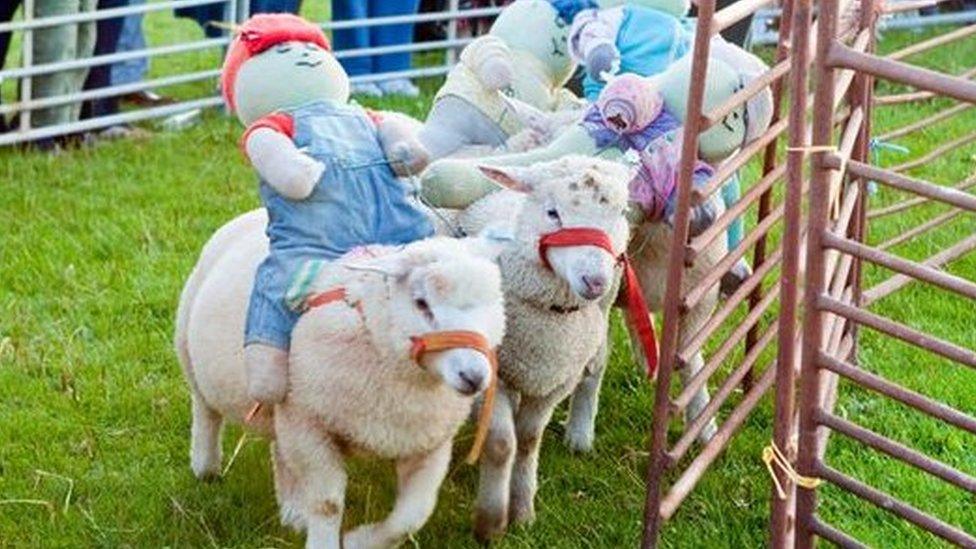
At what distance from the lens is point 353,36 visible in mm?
9320

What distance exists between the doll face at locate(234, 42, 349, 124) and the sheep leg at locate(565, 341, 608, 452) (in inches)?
45.1

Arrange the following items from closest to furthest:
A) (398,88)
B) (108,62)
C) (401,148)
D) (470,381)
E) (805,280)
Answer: (470,381)
(805,280)
(401,148)
(108,62)
(398,88)

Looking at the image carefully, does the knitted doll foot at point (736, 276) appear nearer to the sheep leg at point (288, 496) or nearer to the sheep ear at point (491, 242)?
the sheep ear at point (491, 242)

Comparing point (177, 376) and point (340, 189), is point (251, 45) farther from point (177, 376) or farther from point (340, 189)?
point (177, 376)

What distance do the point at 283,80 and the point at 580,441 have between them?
4.52 ft

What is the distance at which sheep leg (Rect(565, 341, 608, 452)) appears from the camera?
16.1 feet

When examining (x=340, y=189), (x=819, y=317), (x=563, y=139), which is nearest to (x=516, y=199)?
(x=563, y=139)

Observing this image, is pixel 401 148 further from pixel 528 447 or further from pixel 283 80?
pixel 528 447

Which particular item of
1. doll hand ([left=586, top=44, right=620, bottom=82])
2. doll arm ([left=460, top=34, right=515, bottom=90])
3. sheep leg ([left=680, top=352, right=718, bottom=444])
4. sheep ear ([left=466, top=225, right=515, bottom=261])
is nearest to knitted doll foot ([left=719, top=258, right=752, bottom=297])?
sheep leg ([left=680, top=352, right=718, bottom=444])

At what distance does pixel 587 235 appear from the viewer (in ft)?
12.7

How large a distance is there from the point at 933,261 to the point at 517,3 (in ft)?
4.53

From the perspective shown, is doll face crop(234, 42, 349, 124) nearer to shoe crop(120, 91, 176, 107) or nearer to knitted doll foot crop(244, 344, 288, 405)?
knitted doll foot crop(244, 344, 288, 405)

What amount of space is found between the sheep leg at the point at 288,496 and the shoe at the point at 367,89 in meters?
5.19

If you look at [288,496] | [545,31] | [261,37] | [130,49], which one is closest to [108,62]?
[130,49]
